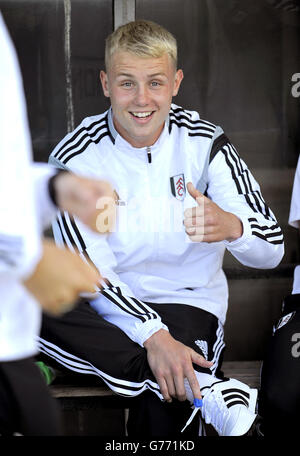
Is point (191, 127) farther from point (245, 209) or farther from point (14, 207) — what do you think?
point (14, 207)

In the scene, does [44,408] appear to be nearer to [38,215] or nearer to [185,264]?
[38,215]

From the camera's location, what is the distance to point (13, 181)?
0.94 metres

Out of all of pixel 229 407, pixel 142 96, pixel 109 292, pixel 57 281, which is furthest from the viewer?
pixel 142 96

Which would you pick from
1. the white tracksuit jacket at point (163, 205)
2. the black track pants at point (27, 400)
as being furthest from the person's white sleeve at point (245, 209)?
the black track pants at point (27, 400)

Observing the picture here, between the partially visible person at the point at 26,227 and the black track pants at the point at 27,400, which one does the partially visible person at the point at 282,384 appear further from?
the partially visible person at the point at 26,227

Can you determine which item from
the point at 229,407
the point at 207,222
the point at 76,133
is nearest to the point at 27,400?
the point at 207,222

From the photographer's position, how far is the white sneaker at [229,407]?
205 cm

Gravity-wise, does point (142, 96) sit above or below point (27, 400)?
above

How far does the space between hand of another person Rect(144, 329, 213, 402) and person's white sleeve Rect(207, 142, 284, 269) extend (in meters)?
0.35

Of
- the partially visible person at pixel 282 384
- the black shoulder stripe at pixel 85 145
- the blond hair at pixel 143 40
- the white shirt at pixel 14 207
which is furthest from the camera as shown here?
the black shoulder stripe at pixel 85 145

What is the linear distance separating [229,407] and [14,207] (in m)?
1.30

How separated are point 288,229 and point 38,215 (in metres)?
2.34

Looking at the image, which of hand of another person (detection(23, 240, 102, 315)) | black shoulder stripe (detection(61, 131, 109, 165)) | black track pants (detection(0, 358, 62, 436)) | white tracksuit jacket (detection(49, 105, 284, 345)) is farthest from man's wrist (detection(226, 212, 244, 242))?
hand of another person (detection(23, 240, 102, 315))

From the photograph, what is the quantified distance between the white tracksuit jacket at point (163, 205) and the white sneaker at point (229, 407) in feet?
1.24
